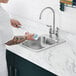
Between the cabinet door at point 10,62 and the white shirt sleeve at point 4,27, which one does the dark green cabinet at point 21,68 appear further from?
the white shirt sleeve at point 4,27

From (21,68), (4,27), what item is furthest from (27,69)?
(4,27)

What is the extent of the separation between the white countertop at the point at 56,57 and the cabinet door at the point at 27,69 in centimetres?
6

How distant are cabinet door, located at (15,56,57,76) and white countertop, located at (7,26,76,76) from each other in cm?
6

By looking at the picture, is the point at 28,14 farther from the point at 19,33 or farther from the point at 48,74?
the point at 48,74

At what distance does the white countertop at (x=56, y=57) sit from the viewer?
4.32 feet

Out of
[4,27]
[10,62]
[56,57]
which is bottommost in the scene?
[10,62]

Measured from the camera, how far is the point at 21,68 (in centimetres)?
168

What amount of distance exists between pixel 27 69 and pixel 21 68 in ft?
0.30

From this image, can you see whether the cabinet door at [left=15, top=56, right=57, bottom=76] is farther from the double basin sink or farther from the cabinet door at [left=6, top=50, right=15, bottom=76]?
the double basin sink

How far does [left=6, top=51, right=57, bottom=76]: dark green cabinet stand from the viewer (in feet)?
4.90

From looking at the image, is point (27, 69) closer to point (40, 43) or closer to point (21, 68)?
point (21, 68)

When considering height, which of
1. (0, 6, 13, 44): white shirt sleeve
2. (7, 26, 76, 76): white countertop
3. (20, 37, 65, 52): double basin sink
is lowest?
(20, 37, 65, 52): double basin sink

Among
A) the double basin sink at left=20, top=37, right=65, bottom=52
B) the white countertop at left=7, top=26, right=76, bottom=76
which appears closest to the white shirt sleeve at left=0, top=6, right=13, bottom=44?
the white countertop at left=7, top=26, right=76, bottom=76

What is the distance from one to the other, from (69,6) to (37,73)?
2.72ft
